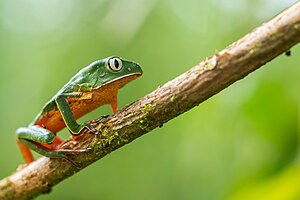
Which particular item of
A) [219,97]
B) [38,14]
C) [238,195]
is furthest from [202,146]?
[38,14]

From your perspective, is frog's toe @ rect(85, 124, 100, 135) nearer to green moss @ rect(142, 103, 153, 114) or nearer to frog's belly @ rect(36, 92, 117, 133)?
frog's belly @ rect(36, 92, 117, 133)

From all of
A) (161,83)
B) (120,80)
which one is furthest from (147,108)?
(161,83)

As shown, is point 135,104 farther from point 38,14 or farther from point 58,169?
point 38,14

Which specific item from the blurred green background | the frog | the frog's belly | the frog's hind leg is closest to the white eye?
the frog

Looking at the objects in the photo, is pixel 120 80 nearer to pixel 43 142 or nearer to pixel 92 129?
pixel 92 129

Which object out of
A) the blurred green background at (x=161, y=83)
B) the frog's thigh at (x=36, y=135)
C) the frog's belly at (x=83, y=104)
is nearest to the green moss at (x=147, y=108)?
the frog's belly at (x=83, y=104)

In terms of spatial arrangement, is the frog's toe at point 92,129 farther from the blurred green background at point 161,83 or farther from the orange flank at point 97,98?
the blurred green background at point 161,83

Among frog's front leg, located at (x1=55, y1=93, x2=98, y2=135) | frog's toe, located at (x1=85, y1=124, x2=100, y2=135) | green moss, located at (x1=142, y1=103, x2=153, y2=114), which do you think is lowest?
green moss, located at (x1=142, y1=103, x2=153, y2=114)
